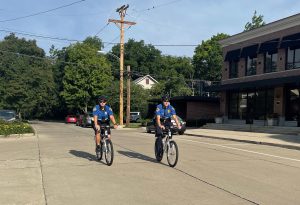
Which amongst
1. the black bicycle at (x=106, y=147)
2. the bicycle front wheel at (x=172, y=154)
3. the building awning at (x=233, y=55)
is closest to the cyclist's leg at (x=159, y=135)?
the bicycle front wheel at (x=172, y=154)

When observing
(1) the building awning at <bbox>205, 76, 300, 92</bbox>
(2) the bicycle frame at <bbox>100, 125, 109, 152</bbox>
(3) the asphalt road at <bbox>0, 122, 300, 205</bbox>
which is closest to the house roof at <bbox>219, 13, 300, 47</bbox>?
(1) the building awning at <bbox>205, 76, 300, 92</bbox>

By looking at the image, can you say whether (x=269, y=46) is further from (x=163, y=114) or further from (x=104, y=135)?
(x=104, y=135)

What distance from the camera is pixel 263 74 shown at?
3366 centimetres

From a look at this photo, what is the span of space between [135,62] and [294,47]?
227 feet

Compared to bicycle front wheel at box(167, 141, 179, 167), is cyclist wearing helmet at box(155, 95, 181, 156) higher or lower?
higher

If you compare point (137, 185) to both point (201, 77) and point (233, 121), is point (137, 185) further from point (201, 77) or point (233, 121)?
point (201, 77)

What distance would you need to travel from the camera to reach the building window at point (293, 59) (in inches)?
1204

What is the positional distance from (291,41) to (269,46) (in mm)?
2555

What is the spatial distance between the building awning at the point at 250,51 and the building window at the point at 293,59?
12.1 feet

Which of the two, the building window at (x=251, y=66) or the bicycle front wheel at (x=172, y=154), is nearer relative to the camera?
the bicycle front wheel at (x=172, y=154)

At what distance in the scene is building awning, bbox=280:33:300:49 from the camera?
2986 centimetres

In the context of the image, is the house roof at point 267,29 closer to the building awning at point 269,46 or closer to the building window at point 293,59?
the building awning at point 269,46

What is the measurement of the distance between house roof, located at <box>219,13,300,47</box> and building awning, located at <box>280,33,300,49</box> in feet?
2.63

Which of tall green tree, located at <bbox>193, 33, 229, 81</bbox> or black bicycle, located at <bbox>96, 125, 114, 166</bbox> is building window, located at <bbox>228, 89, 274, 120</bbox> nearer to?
black bicycle, located at <bbox>96, 125, 114, 166</bbox>
